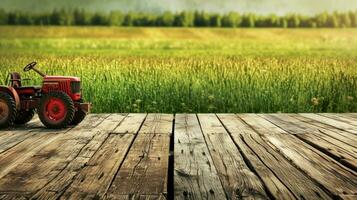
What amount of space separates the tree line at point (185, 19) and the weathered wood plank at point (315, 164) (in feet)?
60.4

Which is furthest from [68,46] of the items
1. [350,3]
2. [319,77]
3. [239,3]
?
[319,77]

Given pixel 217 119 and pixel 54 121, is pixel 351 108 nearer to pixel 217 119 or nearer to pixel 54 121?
pixel 217 119

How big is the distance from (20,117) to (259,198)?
2.64 metres

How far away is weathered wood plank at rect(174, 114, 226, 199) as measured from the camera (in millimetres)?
1876

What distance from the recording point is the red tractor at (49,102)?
12.2 feet

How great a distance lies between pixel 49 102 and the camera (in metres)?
3.76

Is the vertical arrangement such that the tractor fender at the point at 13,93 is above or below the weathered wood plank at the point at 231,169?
above

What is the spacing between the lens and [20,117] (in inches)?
159

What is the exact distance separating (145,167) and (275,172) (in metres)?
0.53

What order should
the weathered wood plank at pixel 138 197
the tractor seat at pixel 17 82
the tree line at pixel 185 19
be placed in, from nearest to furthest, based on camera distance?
the weathered wood plank at pixel 138 197, the tractor seat at pixel 17 82, the tree line at pixel 185 19

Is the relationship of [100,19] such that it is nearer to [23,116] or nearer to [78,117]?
[23,116]

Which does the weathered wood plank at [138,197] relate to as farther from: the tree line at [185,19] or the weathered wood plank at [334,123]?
the tree line at [185,19]

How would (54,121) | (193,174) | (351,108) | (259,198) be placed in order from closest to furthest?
1. (259,198)
2. (193,174)
3. (54,121)
4. (351,108)

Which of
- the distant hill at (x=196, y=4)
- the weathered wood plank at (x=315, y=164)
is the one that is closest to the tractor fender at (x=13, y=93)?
the weathered wood plank at (x=315, y=164)
